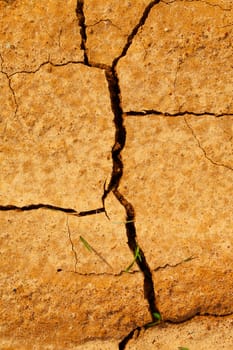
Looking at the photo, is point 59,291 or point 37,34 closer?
point 59,291

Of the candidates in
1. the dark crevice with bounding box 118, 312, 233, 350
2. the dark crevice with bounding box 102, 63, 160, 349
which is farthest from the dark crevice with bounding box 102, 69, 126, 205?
the dark crevice with bounding box 118, 312, 233, 350

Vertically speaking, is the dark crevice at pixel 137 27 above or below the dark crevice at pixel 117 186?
above

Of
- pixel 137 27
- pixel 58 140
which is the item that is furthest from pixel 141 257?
pixel 137 27

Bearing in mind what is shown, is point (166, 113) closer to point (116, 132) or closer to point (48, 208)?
point (116, 132)

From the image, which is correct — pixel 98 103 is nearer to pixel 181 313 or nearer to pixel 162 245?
pixel 162 245

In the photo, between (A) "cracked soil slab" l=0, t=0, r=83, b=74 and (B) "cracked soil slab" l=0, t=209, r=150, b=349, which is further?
Answer: (A) "cracked soil slab" l=0, t=0, r=83, b=74

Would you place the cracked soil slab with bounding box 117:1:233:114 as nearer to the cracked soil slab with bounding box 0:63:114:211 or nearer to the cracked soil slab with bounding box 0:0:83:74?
the cracked soil slab with bounding box 0:63:114:211

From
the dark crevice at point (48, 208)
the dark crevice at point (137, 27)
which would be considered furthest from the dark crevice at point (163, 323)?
the dark crevice at point (137, 27)

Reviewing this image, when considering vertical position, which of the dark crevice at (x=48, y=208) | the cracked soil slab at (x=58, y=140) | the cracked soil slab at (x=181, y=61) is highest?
the cracked soil slab at (x=181, y=61)

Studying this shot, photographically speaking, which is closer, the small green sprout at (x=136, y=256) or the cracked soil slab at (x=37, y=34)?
the small green sprout at (x=136, y=256)

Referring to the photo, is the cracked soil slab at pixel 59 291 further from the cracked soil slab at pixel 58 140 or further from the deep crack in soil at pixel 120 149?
the cracked soil slab at pixel 58 140
